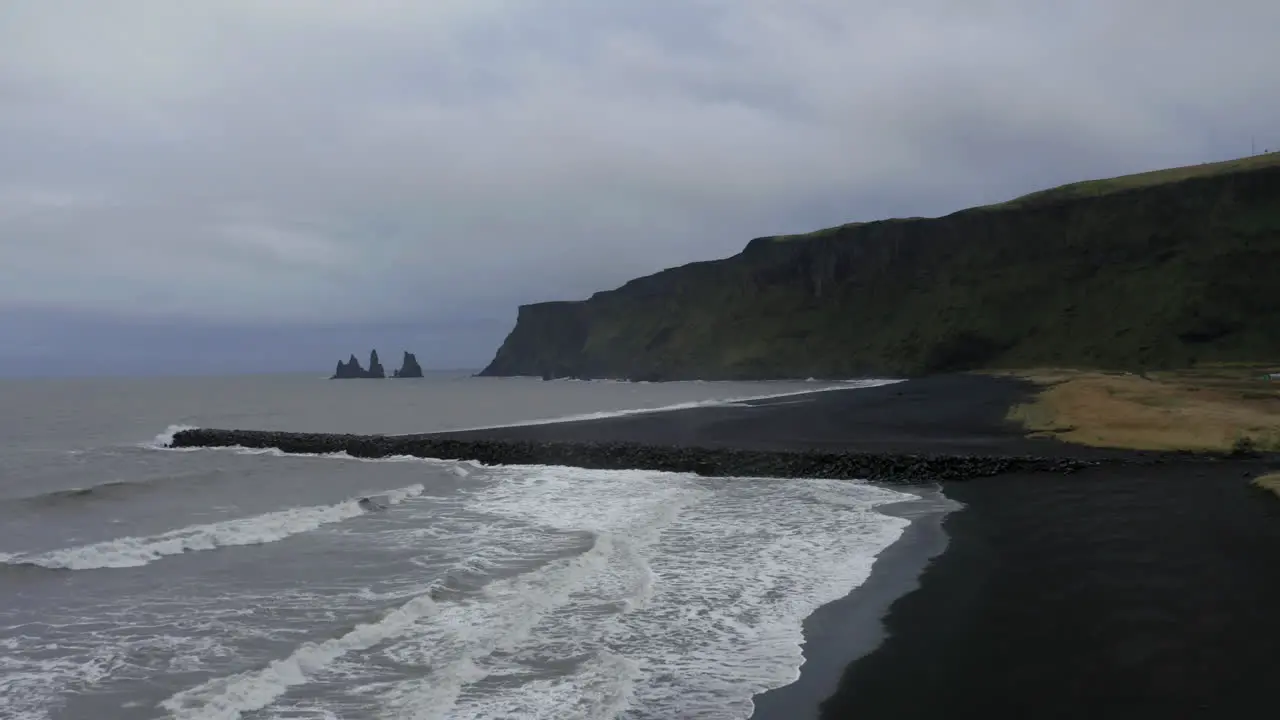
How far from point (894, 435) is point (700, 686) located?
88.2 ft

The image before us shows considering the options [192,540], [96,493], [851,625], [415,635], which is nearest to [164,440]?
[96,493]

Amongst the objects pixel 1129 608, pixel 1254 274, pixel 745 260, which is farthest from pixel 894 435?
pixel 745 260

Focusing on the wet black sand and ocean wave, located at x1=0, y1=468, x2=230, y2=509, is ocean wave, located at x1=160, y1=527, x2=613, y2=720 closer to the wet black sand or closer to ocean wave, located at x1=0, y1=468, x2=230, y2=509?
the wet black sand

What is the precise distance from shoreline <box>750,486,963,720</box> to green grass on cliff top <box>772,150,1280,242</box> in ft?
351

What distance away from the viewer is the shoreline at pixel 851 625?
25.3 feet

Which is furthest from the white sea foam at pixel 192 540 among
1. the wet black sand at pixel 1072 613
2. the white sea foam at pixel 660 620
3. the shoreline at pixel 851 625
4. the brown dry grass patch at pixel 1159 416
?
the brown dry grass patch at pixel 1159 416

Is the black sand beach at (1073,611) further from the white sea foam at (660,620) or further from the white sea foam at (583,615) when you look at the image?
the white sea foam at (583,615)

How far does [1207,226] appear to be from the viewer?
96188mm

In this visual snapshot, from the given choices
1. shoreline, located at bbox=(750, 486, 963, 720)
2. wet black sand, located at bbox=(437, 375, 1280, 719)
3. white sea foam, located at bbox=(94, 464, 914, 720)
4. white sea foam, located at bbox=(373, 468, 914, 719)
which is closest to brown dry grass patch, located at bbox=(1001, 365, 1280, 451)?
wet black sand, located at bbox=(437, 375, 1280, 719)

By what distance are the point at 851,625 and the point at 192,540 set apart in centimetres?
1355

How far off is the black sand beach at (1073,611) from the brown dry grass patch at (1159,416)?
4274 millimetres

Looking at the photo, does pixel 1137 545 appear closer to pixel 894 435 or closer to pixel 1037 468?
pixel 1037 468

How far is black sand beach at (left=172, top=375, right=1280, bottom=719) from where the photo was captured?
7293 mm

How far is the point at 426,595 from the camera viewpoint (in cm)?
1193
